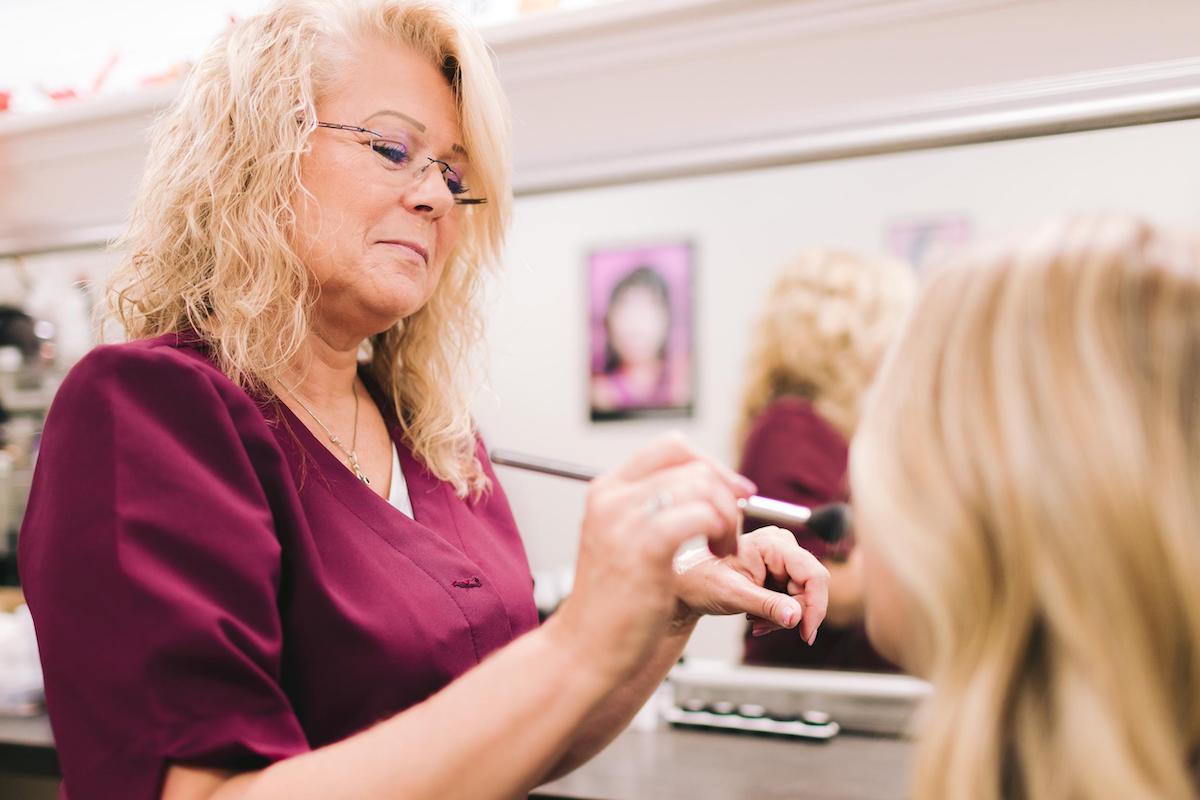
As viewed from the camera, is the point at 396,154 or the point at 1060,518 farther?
the point at 396,154

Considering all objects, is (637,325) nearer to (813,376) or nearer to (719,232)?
(719,232)

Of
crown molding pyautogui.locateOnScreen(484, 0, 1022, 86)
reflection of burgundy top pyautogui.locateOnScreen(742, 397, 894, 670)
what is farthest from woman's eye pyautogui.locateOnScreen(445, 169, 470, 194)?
reflection of burgundy top pyautogui.locateOnScreen(742, 397, 894, 670)

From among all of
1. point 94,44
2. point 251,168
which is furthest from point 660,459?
point 94,44

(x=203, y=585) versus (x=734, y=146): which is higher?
(x=734, y=146)

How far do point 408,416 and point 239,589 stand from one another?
49cm

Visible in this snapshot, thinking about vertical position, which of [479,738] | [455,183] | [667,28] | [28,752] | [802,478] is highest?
[667,28]

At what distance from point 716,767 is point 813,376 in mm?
874

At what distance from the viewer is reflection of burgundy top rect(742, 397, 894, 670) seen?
72.6 inches

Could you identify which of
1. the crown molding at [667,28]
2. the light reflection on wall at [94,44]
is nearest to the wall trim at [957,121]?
the crown molding at [667,28]

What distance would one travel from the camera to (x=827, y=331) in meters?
1.98

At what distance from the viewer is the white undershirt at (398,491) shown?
1125mm

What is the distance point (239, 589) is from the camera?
78 centimetres

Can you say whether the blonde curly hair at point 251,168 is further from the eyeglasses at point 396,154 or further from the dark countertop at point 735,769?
the dark countertop at point 735,769

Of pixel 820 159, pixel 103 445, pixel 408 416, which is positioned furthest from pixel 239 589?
pixel 820 159
